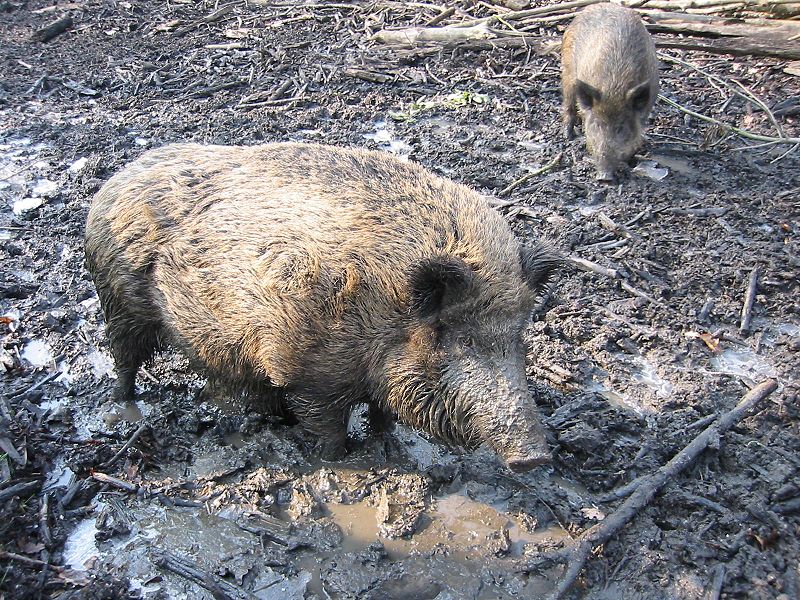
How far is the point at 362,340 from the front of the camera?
142 inches

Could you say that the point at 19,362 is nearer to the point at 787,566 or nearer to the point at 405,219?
the point at 405,219

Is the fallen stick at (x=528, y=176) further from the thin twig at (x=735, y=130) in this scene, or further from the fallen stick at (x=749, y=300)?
the fallen stick at (x=749, y=300)

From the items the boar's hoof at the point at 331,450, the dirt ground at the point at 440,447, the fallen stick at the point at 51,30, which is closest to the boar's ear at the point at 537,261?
the dirt ground at the point at 440,447

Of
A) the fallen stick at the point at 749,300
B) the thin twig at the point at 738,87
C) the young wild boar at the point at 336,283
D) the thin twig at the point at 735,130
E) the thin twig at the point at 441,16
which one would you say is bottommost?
the fallen stick at the point at 749,300

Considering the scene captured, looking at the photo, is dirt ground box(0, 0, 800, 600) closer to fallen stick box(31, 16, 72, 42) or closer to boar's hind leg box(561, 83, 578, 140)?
boar's hind leg box(561, 83, 578, 140)

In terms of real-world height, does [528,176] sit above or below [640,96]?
below

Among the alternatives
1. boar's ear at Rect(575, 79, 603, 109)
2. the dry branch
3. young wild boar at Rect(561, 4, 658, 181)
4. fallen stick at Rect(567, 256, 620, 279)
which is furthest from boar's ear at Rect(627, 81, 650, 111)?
fallen stick at Rect(567, 256, 620, 279)

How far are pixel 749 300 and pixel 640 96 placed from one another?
301 cm

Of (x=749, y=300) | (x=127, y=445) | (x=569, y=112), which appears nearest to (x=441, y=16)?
(x=569, y=112)

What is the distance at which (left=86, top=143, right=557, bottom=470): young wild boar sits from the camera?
3434 mm

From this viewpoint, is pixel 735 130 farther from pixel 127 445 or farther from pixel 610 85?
pixel 127 445

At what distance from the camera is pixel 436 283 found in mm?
3383

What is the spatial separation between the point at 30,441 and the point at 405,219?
244 cm

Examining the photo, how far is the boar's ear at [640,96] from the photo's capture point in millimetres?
7348
